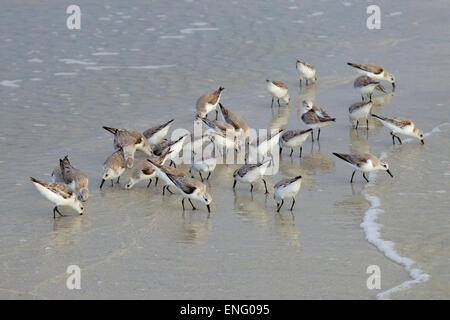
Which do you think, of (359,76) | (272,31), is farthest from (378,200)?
(272,31)

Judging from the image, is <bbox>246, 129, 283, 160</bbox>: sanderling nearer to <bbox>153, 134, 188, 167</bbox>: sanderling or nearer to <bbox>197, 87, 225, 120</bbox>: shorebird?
<bbox>153, 134, 188, 167</bbox>: sanderling

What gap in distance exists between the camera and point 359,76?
611 inches

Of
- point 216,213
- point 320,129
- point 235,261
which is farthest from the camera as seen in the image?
point 320,129

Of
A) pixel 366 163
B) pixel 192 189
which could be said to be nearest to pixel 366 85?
pixel 366 163

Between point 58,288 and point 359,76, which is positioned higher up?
point 359,76

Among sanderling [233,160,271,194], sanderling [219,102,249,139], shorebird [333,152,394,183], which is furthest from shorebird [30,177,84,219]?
shorebird [333,152,394,183]

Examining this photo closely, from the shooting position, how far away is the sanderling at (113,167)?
10.9 m

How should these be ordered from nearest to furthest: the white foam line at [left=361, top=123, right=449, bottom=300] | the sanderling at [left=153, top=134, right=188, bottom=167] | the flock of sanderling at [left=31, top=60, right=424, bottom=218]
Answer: the white foam line at [left=361, top=123, right=449, bottom=300], the flock of sanderling at [left=31, top=60, right=424, bottom=218], the sanderling at [left=153, top=134, right=188, bottom=167]

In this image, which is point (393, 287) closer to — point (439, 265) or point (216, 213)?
point (439, 265)

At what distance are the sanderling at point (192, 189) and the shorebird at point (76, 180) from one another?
118 centimetres

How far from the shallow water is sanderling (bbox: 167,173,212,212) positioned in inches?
7.9

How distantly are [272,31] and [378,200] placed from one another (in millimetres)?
10352

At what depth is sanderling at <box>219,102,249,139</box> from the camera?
12.7m

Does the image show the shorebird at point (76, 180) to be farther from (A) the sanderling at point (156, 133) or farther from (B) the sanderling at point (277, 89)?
(B) the sanderling at point (277, 89)
